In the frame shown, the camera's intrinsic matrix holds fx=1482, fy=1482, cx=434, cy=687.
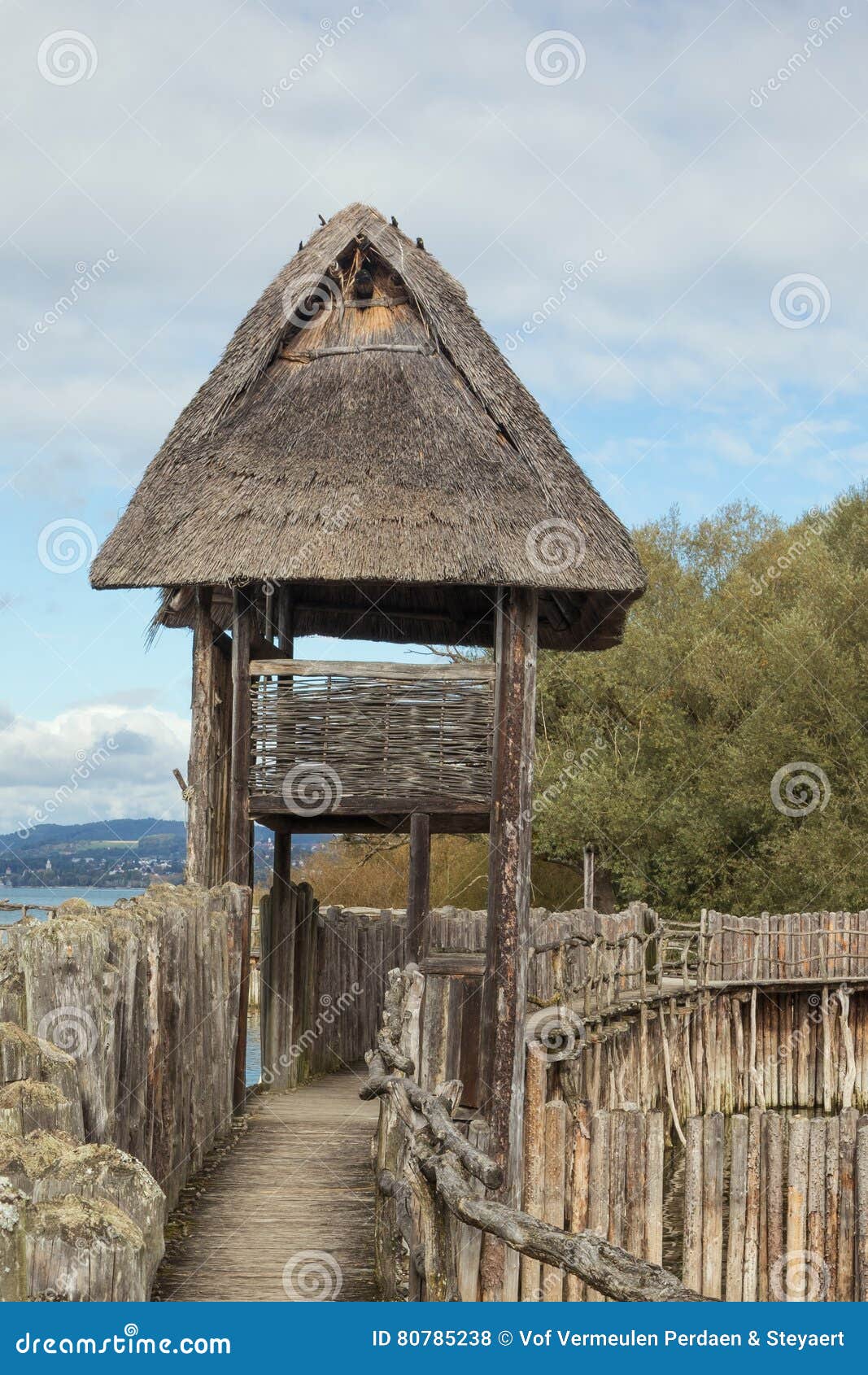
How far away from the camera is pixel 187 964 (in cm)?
881

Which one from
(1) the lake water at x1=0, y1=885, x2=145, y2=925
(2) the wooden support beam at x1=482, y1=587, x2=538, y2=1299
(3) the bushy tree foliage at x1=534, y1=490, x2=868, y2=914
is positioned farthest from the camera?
(3) the bushy tree foliage at x1=534, y1=490, x2=868, y2=914

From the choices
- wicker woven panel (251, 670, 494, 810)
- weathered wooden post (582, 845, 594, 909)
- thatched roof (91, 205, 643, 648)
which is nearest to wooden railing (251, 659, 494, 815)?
wicker woven panel (251, 670, 494, 810)

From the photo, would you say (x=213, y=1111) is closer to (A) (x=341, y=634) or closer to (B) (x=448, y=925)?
(B) (x=448, y=925)

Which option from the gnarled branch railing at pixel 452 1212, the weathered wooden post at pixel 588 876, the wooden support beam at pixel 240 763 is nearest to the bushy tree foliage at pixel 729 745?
the weathered wooden post at pixel 588 876

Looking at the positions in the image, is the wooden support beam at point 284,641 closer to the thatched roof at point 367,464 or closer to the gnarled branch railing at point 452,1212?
the thatched roof at point 367,464

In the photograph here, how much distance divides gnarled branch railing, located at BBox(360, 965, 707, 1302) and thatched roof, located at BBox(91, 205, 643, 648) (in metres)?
5.58

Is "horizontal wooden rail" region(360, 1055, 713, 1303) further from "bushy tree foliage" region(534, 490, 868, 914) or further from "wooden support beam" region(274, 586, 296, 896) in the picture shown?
"bushy tree foliage" region(534, 490, 868, 914)

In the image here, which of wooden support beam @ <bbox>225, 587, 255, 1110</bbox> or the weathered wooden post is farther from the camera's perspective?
the weathered wooden post

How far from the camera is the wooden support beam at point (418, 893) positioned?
13055 mm

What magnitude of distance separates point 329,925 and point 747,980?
749cm

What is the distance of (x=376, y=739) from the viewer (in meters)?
12.8

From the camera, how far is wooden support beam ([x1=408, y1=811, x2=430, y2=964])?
13055 mm

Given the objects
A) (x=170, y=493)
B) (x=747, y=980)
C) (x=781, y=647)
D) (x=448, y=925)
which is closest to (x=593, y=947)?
(x=448, y=925)

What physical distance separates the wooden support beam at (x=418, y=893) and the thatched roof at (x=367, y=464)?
2285 millimetres
